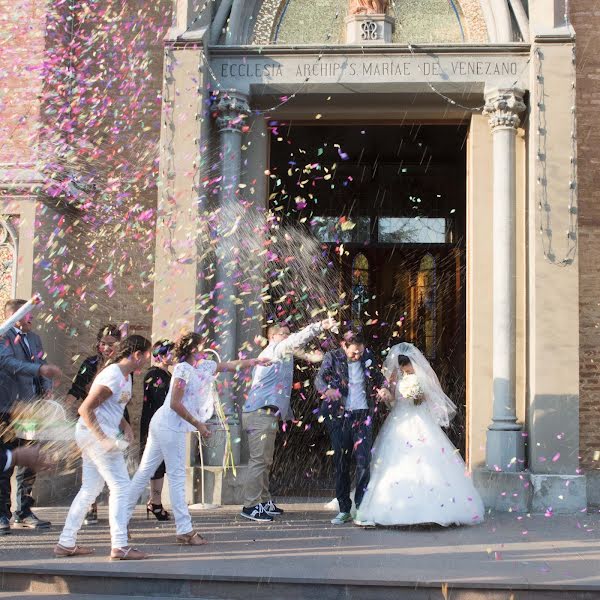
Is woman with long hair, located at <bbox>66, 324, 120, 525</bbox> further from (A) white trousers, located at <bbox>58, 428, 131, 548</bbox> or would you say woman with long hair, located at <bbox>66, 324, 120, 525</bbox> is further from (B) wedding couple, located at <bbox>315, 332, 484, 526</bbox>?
(B) wedding couple, located at <bbox>315, 332, 484, 526</bbox>

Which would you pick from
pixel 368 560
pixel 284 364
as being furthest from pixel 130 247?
pixel 368 560

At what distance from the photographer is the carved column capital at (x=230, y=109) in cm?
986

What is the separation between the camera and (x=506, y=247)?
970 cm

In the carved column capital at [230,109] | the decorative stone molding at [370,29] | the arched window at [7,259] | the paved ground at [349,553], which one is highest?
the decorative stone molding at [370,29]

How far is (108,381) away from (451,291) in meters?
10.2

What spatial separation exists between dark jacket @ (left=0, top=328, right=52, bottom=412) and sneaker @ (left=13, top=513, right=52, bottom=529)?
114 cm

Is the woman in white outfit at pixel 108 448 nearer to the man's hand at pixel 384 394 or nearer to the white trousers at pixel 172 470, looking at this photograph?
the white trousers at pixel 172 470

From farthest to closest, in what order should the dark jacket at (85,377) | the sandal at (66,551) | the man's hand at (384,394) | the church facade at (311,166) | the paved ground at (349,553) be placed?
the church facade at (311,166) < the man's hand at (384,394) < the dark jacket at (85,377) < the sandal at (66,551) < the paved ground at (349,553)

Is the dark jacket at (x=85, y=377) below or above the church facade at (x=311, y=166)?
below

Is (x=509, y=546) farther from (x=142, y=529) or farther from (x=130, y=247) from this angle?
(x=130, y=247)

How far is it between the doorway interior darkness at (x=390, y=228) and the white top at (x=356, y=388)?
22.0ft

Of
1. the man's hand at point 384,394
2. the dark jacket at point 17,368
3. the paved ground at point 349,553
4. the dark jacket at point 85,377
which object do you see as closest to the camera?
the paved ground at point 349,553

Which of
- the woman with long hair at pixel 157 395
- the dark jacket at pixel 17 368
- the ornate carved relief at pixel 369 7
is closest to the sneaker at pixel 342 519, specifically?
the woman with long hair at pixel 157 395

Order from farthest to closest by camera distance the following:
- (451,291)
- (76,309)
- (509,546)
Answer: (451,291) < (76,309) < (509,546)
